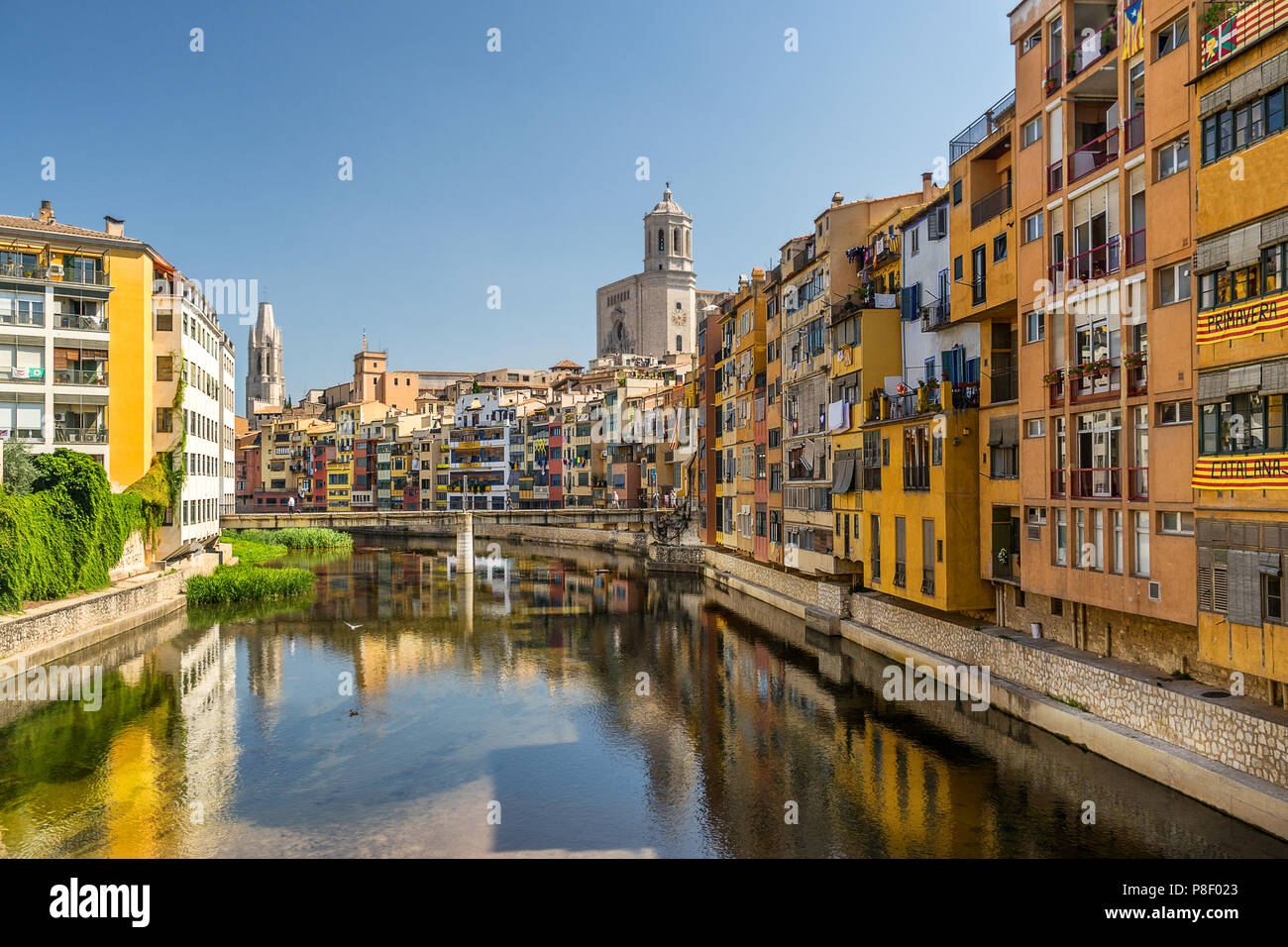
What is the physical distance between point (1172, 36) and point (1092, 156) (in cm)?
393

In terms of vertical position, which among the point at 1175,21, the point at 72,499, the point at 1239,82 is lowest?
the point at 72,499

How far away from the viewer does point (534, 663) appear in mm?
38719

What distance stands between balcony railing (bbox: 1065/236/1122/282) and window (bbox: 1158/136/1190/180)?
210 centimetres

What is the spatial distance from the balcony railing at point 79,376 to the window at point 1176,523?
51.3 m

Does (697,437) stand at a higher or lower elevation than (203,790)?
higher

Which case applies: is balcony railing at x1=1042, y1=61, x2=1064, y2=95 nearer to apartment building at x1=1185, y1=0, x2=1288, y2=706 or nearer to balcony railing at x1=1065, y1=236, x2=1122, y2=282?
balcony railing at x1=1065, y1=236, x2=1122, y2=282

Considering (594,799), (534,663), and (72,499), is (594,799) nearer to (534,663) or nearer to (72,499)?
(534,663)

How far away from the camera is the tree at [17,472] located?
41.4 m

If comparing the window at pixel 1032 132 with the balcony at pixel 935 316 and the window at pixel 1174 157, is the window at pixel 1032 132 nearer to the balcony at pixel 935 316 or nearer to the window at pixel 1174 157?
the window at pixel 1174 157

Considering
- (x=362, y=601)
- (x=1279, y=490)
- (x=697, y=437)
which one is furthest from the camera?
(x=697, y=437)

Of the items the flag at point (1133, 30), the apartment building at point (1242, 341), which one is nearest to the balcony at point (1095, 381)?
the apartment building at point (1242, 341)

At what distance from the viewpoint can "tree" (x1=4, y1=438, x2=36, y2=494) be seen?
1629 inches
